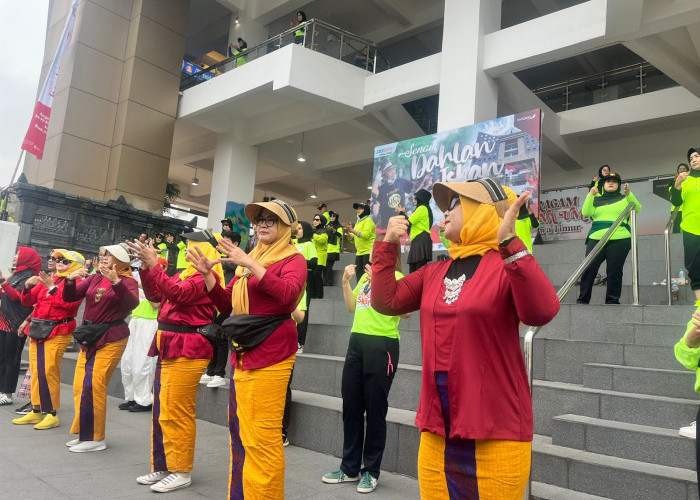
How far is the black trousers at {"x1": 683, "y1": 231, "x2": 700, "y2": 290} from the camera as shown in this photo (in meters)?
5.02

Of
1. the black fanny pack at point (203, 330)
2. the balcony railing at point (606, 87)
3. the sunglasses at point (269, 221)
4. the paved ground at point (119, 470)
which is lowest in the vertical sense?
the paved ground at point (119, 470)

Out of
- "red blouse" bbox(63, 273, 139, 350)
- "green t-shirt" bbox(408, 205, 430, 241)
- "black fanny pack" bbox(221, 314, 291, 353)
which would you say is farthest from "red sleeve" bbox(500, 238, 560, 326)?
"green t-shirt" bbox(408, 205, 430, 241)

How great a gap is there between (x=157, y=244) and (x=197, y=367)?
26.5 ft

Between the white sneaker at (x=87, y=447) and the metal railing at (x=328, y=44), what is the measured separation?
9347mm

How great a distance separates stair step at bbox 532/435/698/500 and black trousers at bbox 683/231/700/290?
2.41 m

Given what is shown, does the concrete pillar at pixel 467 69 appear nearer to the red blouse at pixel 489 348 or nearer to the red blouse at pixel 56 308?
the red blouse at pixel 56 308

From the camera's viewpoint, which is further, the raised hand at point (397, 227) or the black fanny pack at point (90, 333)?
the black fanny pack at point (90, 333)

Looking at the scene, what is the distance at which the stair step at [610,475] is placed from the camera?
9.88ft

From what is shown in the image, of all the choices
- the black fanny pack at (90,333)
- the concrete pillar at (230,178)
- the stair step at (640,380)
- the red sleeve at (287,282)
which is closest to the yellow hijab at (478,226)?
the red sleeve at (287,282)

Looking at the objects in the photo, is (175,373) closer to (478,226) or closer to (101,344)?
(101,344)

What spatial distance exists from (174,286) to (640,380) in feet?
11.7

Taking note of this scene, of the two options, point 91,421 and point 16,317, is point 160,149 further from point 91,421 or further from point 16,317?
point 91,421

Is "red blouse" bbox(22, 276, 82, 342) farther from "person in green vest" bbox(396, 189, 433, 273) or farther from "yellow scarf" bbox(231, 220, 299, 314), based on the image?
"person in green vest" bbox(396, 189, 433, 273)

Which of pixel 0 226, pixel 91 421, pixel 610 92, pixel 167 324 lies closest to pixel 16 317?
pixel 91 421
